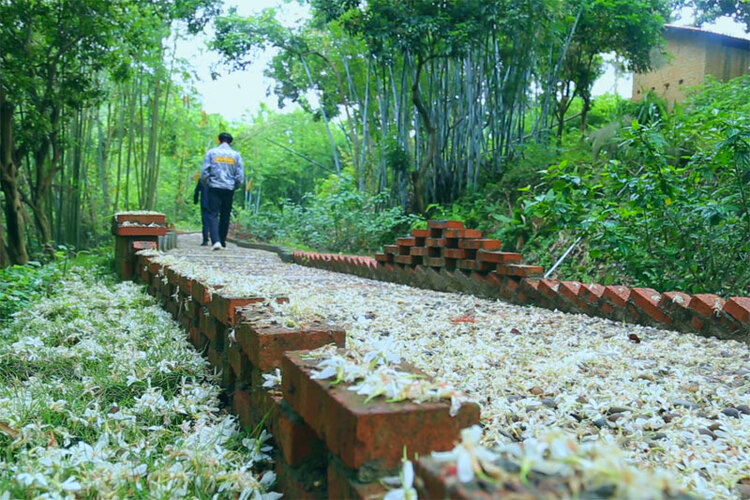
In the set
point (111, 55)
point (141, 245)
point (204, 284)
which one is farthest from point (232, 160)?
point (204, 284)

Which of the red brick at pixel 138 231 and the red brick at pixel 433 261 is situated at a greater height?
the red brick at pixel 138 231

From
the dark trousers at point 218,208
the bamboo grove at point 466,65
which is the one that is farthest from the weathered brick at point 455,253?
the bamboo grove at point 466,65

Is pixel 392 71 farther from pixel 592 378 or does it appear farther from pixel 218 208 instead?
pixel 592 378

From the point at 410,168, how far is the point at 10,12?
16.4 ft

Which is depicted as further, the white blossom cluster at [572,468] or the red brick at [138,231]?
the red brick at [138,231]

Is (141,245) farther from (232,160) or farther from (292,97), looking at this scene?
(292,97)

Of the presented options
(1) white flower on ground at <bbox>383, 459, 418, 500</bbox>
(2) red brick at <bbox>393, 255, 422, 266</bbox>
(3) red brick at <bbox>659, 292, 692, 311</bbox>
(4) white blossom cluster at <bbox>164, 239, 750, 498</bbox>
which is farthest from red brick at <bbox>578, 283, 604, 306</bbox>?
(1) white flower on ground at <bbox>383, 459, 418, 500</bbox>

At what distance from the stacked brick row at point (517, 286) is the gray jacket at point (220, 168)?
1.64 m

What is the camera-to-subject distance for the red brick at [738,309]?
231 cm

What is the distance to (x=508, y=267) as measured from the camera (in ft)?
11.2

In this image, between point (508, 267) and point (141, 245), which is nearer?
point (508, 267)

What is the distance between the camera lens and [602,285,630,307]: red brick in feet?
9.08

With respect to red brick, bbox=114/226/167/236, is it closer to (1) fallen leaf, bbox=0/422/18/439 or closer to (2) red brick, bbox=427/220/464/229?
(2) red brick, bbox=427/220/464/229

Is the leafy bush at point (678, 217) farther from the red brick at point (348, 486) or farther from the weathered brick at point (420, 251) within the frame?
the red brick at point (348, 486)
